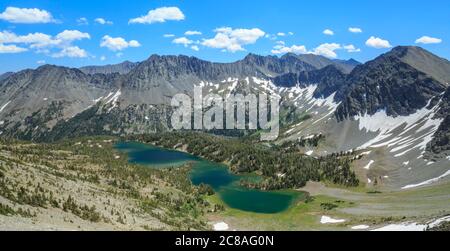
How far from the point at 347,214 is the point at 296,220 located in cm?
1623

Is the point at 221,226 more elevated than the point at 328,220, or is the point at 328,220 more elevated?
the point at 221,226

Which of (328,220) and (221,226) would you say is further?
(328,220)

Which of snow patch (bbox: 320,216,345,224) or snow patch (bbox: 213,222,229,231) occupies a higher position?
snow patch (bbox: 213,222,229,231)

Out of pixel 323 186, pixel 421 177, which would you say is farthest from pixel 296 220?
A: pixel 421 177

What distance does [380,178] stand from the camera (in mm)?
196375

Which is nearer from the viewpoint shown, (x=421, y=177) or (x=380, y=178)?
(x=421, y=177)

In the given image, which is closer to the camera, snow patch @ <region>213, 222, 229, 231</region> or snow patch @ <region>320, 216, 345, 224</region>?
snow patch @ <region>213, 222, 229, 231</region>

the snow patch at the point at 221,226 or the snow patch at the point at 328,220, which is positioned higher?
the snow patch at the point at 221,226

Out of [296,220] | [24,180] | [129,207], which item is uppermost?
[24,180]

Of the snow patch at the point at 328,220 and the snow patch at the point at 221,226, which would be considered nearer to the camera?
the snow patch at the point at 221,226
